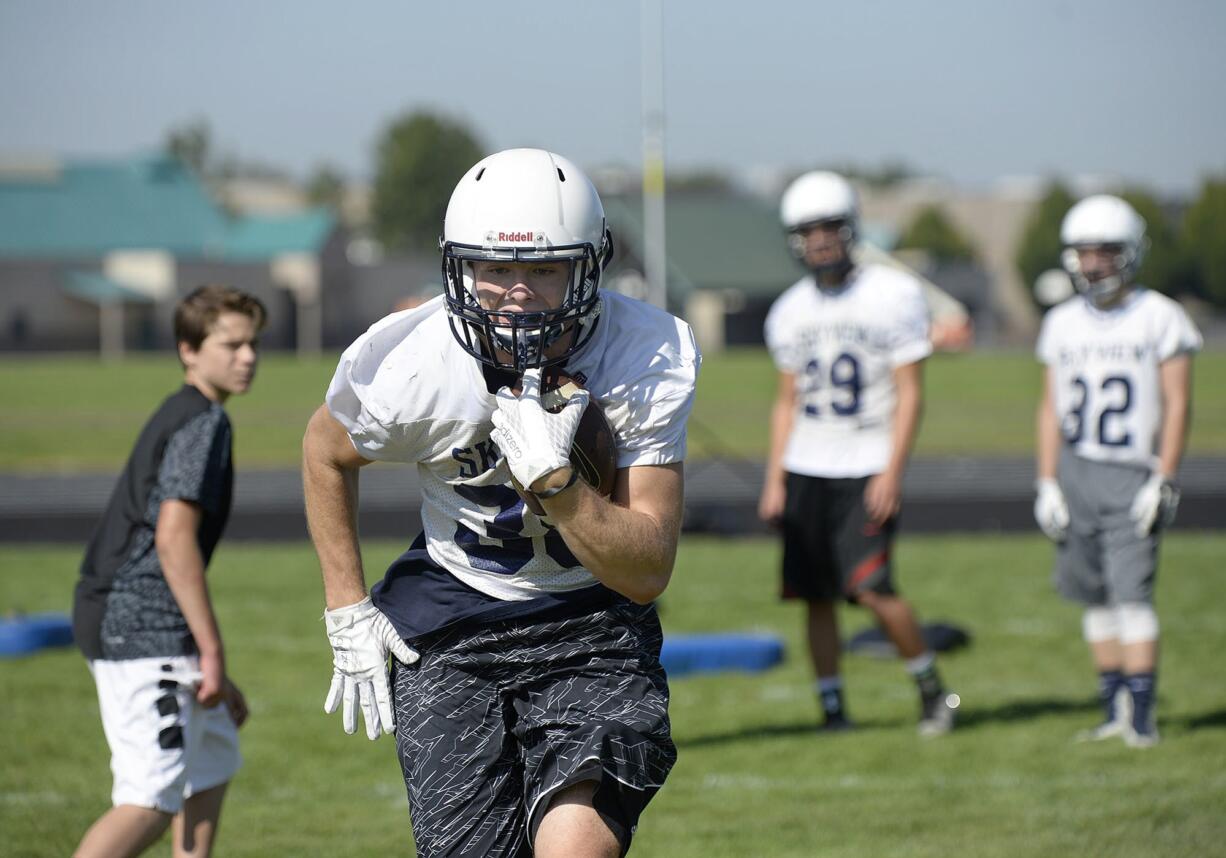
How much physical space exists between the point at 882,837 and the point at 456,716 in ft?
7.54

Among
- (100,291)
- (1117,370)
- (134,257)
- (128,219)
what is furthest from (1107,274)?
(128,219)

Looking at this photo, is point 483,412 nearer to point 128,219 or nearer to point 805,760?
point 805,760

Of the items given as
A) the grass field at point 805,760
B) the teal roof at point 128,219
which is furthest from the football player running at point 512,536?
the teal roof at point 128,219

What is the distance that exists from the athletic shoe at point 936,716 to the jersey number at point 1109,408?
4.23 feet

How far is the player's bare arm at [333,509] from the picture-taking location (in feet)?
11.4

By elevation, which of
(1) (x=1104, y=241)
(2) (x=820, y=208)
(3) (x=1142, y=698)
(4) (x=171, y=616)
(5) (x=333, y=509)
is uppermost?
(2) (x=820, y=208)

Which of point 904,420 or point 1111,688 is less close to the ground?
point 904,420

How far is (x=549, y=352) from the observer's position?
129 inches

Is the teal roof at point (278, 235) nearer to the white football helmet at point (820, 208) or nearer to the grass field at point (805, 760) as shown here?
the grass field at point (805, 760)

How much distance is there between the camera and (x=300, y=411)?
3041 centimetres

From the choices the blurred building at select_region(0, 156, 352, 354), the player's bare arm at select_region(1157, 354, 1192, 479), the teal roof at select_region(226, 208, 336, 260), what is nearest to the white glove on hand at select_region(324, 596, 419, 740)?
the player's bare arm at select_region(1157, 354, 1192, 479)

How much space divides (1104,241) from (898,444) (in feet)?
4.04

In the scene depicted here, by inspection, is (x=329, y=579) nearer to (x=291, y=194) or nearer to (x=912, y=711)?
(x=912, y=711)

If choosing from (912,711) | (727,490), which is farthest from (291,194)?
(912,711)
